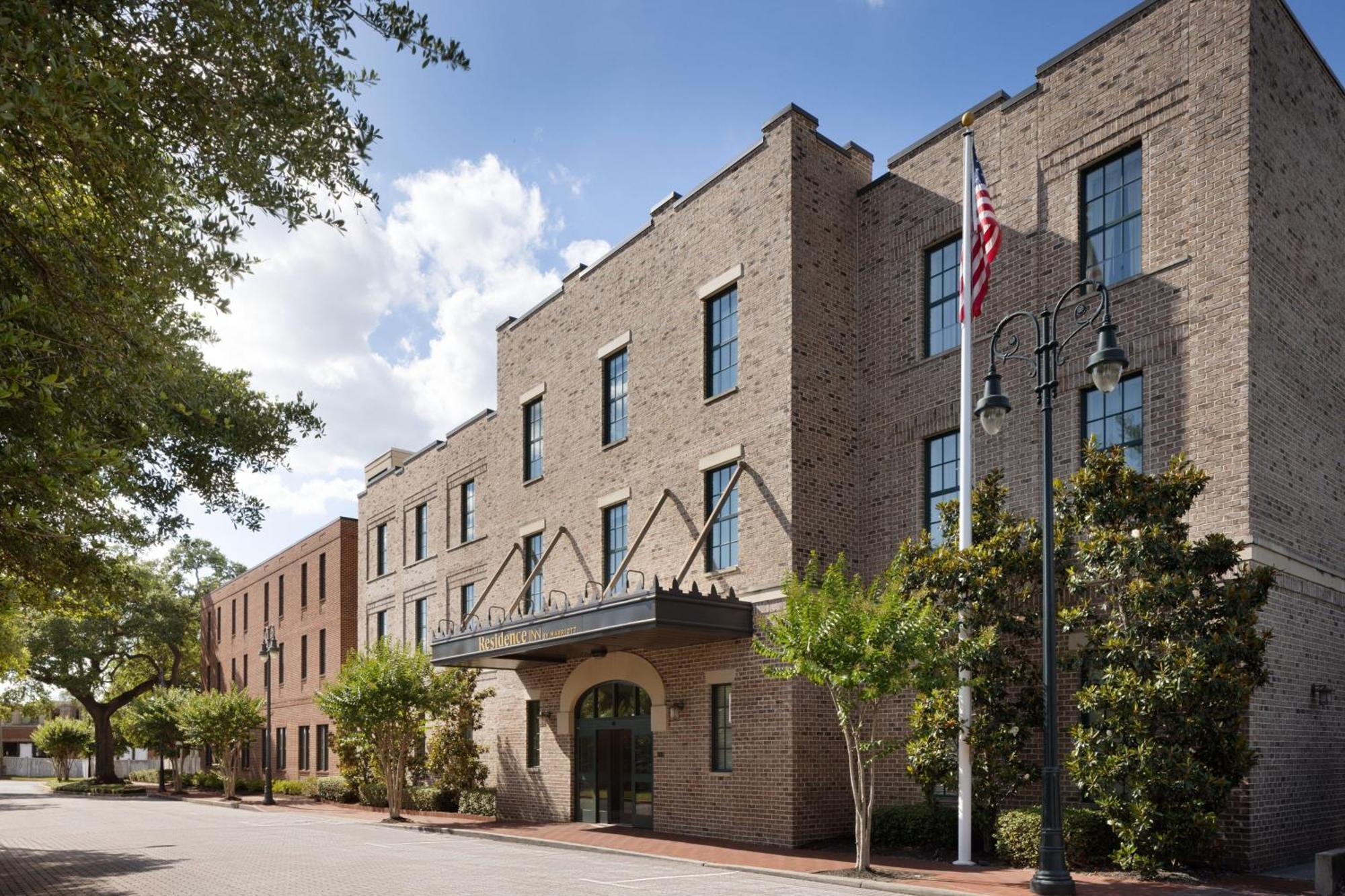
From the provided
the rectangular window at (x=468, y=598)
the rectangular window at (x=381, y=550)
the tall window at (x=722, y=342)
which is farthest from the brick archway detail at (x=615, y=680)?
the rectangular window at (x=381, y=550)

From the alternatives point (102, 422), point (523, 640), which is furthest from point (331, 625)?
point (102, 422)

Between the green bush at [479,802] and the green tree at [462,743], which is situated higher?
the green tree at [462,743]

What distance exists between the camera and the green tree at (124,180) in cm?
802

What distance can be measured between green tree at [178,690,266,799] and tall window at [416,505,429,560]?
1365 centimetres

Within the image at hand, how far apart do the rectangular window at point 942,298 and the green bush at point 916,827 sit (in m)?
7.84

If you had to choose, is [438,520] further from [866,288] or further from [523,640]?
[866,288]

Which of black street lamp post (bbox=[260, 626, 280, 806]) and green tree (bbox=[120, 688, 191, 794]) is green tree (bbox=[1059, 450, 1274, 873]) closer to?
black street lamp post (bbox=[260, 626, 280, 806])

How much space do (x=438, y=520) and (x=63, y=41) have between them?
94.1ft

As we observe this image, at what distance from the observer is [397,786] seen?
2906cm

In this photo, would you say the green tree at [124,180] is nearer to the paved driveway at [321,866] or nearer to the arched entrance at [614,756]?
the paved driveway at [321,866]

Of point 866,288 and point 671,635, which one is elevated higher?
point 866,288

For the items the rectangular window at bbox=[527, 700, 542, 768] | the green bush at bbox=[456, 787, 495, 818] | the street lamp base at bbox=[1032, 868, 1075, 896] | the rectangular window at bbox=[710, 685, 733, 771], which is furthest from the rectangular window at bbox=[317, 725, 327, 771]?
the street lamp base at bbox=[1032, 868, 1075, 896]

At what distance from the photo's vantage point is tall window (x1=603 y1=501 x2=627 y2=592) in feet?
82.6

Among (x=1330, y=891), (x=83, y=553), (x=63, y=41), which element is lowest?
(x=1330, y=891)
